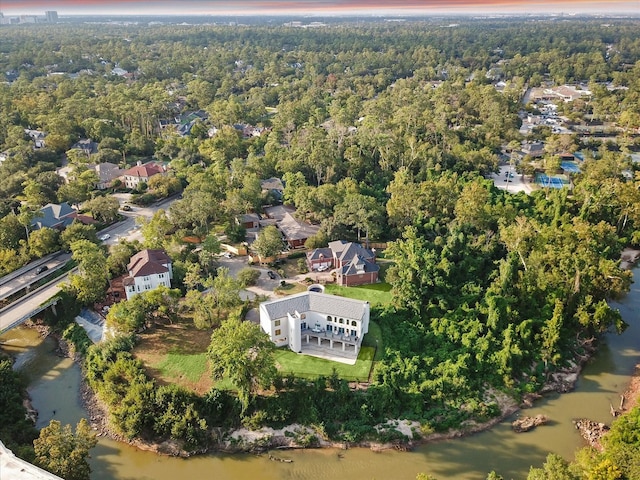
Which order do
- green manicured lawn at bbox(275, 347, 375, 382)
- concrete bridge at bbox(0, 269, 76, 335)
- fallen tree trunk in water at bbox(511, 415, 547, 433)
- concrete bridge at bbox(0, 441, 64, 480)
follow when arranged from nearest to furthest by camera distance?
concrete bridge at bbox(0, 441, 64, 480) < fallen tree trunk in water at bbox(511, 415, 547, 433) < green manicured lawn at bbox(275, 347, 375, 382) < concrete bridge at bbox(0, 269, 76, 335)

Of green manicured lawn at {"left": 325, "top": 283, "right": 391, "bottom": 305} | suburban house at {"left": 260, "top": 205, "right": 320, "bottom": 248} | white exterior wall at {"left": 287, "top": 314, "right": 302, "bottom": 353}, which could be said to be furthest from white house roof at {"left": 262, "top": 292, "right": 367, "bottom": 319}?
suburban house at {"left": 260, "top": 205, "right": 320, "bottom": 248}

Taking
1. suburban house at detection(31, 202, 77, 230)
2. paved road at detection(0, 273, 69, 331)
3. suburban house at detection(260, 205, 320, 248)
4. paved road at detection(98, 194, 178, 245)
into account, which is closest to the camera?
paved road at detection(0, 273, 69, 331)

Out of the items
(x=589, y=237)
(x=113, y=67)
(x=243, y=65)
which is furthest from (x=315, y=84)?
(x=589, y=237)

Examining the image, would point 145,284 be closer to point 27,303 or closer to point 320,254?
point 27,303

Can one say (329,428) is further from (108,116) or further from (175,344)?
(108,116)

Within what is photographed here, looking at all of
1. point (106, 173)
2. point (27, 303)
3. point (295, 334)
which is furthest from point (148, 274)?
point (106, 173)

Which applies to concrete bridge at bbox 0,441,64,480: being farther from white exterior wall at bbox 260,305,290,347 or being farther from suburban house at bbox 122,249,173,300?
suburban house at bbox 122,249,173,300
